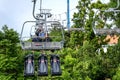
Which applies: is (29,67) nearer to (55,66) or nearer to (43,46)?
(55,66)

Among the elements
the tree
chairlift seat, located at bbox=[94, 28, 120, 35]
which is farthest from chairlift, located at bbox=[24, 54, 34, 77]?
the tree

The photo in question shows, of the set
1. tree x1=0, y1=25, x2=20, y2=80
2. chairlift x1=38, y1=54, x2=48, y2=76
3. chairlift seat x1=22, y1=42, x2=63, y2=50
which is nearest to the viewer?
chairlift seat x1=22, y1=42, x2=63, y2=50

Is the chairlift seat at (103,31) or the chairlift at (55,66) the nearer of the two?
the chairlift seat at (103,31)

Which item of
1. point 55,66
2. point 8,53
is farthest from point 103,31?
point 8,53

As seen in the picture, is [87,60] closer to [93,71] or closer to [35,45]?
[93,71]

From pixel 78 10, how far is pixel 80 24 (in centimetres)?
88

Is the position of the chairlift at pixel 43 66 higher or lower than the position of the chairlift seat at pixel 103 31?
lower

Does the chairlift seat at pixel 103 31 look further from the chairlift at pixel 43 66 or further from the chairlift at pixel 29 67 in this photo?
the chairlift at pixel 29 67

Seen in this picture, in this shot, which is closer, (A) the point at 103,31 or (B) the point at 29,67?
(A) the point at 103,31

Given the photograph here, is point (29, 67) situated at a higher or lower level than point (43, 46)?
lower

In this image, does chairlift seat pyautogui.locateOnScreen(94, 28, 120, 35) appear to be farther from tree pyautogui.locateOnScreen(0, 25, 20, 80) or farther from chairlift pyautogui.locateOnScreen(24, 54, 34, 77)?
tree pyautogui.locateOnScreen(0, 25, 20, 80)

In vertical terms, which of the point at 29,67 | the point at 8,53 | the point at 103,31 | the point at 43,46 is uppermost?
the point at 103,31

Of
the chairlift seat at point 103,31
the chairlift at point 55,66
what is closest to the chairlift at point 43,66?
the chairlift at point 55,66

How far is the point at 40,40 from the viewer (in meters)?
13.6
